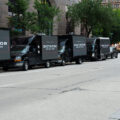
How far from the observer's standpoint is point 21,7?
30906 mm

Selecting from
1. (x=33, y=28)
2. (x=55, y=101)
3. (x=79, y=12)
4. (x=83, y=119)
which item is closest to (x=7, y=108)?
(x=55, y=101)

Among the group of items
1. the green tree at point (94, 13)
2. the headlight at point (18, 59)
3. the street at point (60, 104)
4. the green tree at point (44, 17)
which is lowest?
the street at point (60, 104)

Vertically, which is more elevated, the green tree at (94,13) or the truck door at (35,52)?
the green tree at (94,13)

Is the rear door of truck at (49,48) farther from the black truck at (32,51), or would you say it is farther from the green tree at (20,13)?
the green tree at (20,13)

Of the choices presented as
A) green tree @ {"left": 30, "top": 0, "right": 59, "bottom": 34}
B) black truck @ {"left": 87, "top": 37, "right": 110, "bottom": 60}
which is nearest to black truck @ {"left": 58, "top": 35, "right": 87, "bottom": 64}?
green tree @ {"left": 30, "top": 0, "right": 59, "bottom": 34}

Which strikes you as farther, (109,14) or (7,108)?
(109,14)

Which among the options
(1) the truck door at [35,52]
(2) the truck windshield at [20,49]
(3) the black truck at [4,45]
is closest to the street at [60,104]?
(3) the black truck at [4,45]

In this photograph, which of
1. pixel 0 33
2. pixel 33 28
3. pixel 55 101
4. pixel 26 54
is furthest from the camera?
pixel 33 28

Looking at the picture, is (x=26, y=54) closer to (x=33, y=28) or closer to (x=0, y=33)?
(x=0, y=33)

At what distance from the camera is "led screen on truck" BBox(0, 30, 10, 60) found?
20.3m

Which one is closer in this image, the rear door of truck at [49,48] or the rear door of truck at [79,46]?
the rear door of truck at [49,48]

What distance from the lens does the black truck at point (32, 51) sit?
21.2 metres

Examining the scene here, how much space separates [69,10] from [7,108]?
4507 centimetres

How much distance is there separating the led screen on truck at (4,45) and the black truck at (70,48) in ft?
21.7
